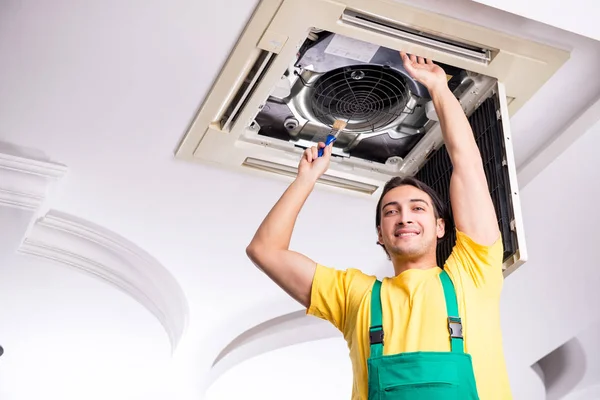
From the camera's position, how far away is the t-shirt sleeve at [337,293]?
6.70 ft

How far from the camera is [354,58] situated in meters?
2.79

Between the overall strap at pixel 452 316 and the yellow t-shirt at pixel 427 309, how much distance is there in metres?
0.01

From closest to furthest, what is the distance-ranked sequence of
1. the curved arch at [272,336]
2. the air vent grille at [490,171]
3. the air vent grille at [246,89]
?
the air vent grille at [490,171]
the air vent grille at [246,89]
the curved arch at [272,336]

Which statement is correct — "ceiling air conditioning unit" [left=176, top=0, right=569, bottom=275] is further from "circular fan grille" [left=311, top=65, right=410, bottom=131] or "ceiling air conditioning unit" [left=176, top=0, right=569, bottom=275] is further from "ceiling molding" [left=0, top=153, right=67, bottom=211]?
"ceiling molding" [left=0, top=153, right=67, bottom=211]

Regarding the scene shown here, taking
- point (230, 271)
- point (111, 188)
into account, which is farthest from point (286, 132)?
point (230, 271)

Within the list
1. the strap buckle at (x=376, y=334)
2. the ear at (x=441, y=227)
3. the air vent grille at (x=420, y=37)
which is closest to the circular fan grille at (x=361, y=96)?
the air vent grille at (x=420, y=37)

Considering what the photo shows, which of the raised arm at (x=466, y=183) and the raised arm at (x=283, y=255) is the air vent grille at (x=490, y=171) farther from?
the raised arm at (x=283, y=255)

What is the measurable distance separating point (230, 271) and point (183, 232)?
381 mm

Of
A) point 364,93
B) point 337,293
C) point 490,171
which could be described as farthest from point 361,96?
point 337,293

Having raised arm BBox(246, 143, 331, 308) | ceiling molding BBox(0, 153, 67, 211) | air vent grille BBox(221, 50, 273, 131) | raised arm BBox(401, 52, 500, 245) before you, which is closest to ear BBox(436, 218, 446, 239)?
raised arm BBox(401, 52, 500, 245)

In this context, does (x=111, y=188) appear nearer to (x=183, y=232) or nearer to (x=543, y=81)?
(x=183, y=232)

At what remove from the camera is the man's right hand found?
2.20m

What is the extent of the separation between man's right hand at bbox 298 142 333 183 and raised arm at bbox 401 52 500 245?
32 cm

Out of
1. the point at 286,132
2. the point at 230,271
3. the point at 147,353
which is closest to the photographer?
the point at 286,132
